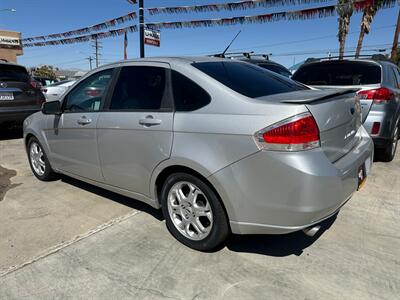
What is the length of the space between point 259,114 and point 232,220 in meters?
0.83

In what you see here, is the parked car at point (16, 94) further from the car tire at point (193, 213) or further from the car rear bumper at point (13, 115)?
the car tire at point (193, 213)

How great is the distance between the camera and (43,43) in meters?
22.3

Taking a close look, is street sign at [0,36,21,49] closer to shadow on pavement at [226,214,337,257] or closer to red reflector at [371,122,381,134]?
red reflector at [371,122,381,134]

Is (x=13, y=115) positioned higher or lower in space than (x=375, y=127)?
lower

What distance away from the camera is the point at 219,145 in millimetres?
2514

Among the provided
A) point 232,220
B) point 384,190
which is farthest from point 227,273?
point 384,190

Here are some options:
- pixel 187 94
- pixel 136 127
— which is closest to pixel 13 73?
pixel 136 127

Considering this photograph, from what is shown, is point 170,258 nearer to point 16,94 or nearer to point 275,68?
point 16,94

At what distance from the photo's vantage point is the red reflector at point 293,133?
7.50 ft

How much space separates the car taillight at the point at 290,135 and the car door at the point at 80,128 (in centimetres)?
193

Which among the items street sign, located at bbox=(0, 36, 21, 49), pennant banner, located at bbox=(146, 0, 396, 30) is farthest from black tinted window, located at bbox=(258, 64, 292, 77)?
street sign, located at bbox=(0, 36, 21, 49)

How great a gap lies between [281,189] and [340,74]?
365cm

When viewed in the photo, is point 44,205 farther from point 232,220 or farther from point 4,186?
point 232,220

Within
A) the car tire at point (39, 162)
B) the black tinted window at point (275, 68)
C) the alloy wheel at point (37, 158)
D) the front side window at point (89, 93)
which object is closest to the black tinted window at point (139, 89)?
the front side window at point (89, 93)
